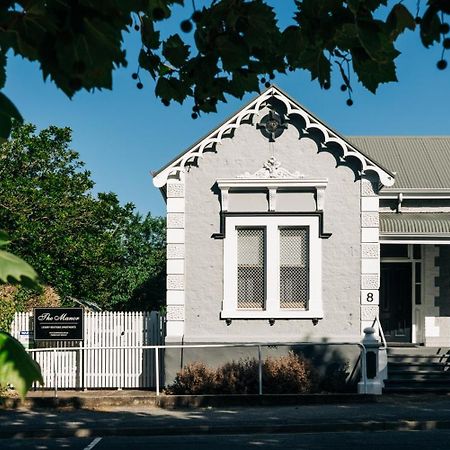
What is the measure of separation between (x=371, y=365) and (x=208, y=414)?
3.78 meters

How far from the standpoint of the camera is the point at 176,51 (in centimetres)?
649

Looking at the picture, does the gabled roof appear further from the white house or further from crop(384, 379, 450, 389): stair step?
crop(384, 379, 450, 389): stair step

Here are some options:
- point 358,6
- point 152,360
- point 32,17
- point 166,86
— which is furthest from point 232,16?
point 152,360

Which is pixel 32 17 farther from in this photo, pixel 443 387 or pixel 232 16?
pixel 443 387

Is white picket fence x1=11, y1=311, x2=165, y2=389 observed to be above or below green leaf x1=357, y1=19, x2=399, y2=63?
below

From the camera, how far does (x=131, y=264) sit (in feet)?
125

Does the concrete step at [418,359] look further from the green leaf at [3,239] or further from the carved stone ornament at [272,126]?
the green leaf at [3,239]

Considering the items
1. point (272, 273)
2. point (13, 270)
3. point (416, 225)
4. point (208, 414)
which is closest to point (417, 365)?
point (416, 225)

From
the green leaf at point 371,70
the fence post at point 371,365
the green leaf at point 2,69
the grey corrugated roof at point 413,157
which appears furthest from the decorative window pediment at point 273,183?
the green leaf at point 2,69

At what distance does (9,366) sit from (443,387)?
659 inches

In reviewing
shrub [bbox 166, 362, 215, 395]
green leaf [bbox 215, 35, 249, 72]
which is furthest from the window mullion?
green leaf [bbox 215, 35, 249, 72]

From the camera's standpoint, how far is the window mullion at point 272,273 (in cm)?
1766

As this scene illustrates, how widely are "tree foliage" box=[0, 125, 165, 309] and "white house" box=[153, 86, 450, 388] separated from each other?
31.6ft

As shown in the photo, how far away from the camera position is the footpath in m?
14.0
